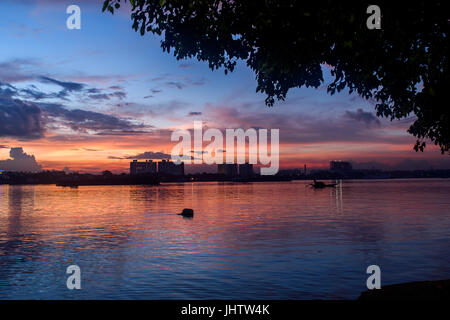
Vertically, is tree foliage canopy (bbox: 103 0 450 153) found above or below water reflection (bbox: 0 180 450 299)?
above

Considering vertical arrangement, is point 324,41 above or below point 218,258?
above

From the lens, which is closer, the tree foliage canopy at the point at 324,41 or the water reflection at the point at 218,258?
the tree foliage canopy at the point at 324,41

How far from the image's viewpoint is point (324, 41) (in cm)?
1128

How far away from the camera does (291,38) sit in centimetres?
1134

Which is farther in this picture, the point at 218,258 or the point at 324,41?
the point at 218,258

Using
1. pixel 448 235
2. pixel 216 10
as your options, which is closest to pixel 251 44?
pixel 216 10

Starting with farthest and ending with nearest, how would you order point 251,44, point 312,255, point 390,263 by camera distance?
point 312,255, point 390,263, point 251,44

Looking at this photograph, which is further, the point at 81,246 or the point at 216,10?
Answer: the point at 81,246

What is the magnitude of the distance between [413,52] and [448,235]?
35450mm

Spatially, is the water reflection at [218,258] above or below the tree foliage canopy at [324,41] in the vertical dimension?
below

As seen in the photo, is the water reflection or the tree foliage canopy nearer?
the tree foliage canopy

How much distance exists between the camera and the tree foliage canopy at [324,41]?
34.3 feet

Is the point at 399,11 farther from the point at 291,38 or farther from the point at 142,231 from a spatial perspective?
the point at 142,231

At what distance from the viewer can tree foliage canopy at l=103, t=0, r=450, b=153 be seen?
10453 millimetres
